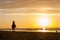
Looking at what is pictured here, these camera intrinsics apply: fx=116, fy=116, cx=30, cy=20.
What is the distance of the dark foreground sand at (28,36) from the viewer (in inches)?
42.6

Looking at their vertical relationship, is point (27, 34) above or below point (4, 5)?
below

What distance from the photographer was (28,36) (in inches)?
43.6

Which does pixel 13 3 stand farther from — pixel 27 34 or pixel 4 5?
pixel 27 34

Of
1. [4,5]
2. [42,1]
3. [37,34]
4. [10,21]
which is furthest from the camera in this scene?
[10,21]

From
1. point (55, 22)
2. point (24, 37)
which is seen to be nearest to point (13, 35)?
point (24, 37)

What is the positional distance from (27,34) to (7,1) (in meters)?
0.47

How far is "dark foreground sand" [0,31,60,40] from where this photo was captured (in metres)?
1.08

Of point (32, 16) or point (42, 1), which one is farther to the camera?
point (32, 16)

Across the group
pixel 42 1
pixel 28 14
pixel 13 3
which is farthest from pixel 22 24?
pixel 42 1

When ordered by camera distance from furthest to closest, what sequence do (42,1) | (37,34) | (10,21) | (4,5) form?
(10,21)
(4,5)
(42,1)
(37,34)

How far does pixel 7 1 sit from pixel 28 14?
32 cm

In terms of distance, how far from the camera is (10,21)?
151cm

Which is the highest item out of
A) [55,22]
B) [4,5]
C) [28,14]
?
[4,5]

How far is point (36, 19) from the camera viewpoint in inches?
57.9
